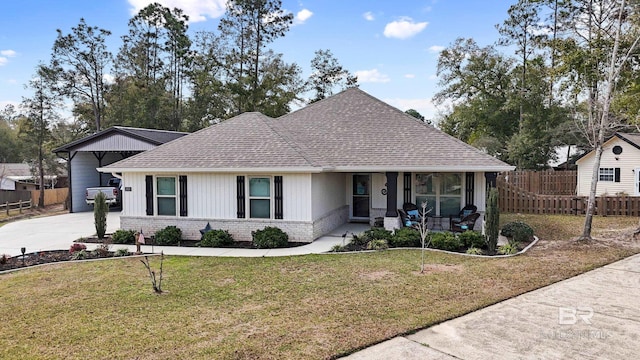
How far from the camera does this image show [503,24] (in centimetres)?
3034

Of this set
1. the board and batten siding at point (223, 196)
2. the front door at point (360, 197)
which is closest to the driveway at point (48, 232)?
the board and batten siding at point (223, 196)

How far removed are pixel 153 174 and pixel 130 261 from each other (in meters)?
3.99

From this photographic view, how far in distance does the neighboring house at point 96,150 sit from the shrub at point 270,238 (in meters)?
11.0

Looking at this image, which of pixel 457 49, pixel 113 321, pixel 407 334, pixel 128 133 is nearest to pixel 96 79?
pixel 128 133

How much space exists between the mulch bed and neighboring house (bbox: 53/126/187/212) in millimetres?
9514

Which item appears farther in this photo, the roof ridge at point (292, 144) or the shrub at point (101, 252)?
the roof ridge at point (292, 144)

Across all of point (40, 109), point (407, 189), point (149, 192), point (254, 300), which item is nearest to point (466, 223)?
point (407, 189)

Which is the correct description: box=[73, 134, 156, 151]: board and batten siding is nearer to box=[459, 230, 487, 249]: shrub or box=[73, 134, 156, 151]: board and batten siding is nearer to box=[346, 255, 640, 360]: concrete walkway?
box=[459, 230, 487, 249]: shrub

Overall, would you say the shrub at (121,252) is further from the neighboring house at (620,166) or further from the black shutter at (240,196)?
the neighboring house at (620,166)

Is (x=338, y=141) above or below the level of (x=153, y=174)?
above

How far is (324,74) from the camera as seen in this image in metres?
35.3

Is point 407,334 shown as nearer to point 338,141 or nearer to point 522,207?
point 338,141

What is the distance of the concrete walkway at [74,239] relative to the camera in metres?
11.1

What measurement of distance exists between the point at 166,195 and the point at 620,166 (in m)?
24.0
